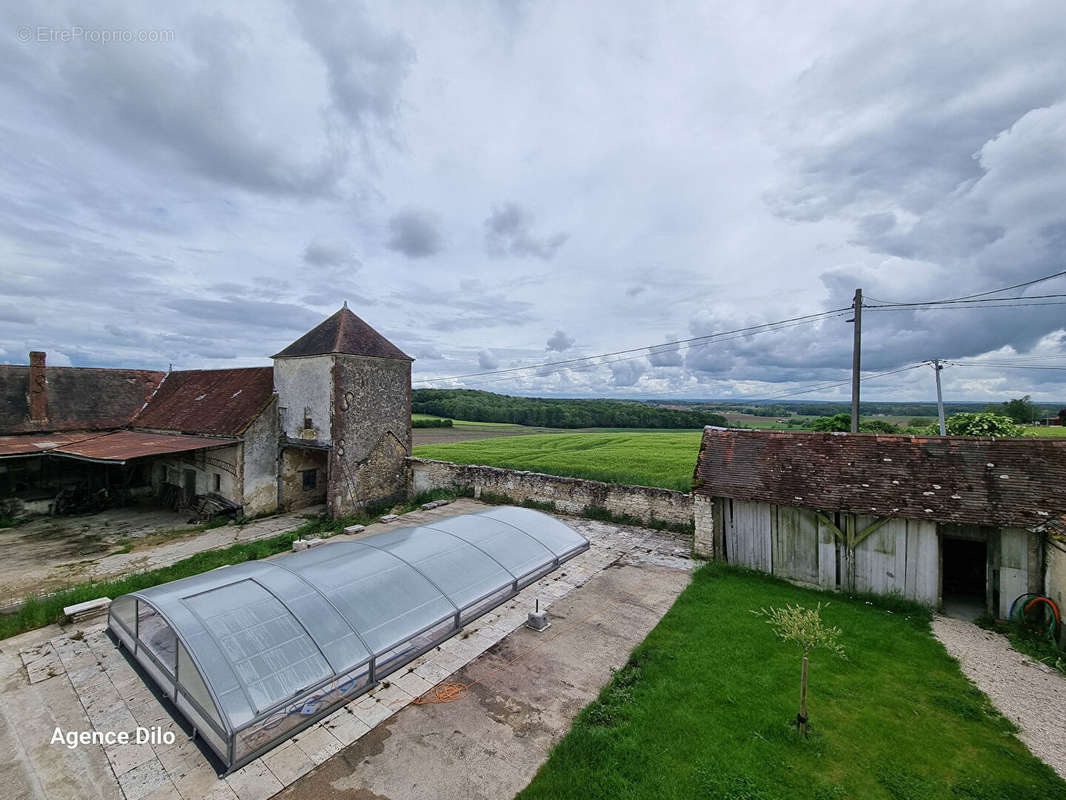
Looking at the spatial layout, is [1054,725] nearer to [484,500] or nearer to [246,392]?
[484,500]

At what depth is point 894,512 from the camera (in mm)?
9320

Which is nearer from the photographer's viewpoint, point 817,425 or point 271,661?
point 271,661

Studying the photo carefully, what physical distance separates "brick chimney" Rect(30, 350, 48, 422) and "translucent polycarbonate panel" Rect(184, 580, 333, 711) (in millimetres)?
20114

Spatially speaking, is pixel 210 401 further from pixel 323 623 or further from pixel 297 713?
pixel 297 713

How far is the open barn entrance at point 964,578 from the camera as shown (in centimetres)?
937

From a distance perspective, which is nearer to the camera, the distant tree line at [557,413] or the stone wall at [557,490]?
the stone wall at [557,490]

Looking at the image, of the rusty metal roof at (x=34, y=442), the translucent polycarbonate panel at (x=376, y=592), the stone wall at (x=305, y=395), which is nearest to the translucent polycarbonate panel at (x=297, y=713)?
the translucent polycarbonate panel at (x=376, y=592)

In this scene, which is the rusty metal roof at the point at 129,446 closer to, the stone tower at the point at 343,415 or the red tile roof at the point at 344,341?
the stone tower at the point at 343,415

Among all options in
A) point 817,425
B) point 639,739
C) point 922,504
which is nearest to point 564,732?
point 639,739

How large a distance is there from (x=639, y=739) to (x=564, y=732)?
94 centimetres

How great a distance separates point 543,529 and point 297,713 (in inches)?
254

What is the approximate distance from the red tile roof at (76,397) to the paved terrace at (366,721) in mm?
15828

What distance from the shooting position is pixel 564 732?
5.82 m

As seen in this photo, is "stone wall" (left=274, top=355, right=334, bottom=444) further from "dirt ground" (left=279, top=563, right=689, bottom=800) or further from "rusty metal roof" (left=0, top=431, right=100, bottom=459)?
"dirt ground" (left=279, top=563, right=689, bottom=800)
